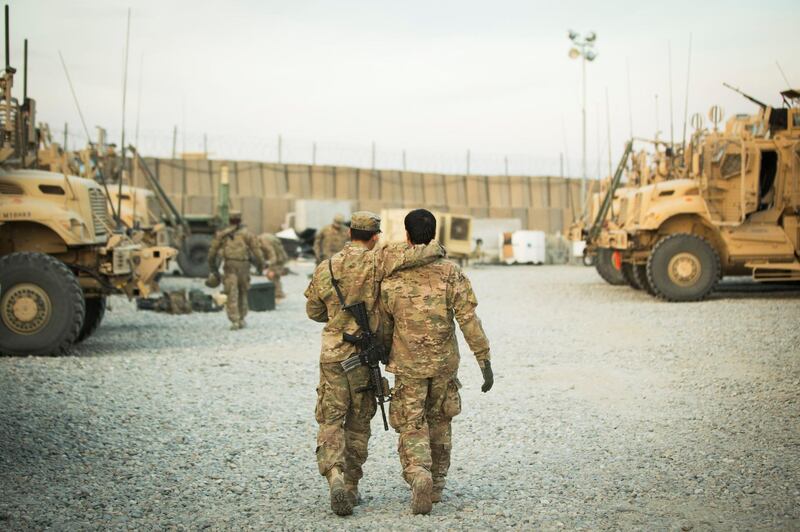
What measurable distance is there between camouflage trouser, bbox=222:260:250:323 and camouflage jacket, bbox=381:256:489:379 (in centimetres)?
820

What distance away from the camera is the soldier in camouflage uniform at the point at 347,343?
200 inches

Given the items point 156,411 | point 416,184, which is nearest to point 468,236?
point 416,184

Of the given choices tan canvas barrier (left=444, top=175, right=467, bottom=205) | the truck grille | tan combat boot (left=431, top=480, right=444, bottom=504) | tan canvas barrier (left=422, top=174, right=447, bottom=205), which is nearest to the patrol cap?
tan combat boot (left=431, top=480, right=444, bottom=504)

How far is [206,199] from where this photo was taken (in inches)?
1341

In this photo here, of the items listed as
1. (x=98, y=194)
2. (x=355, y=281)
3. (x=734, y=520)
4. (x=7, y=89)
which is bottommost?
(x=734, y=520)

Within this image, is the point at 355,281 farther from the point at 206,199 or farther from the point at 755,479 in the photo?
the point at 206,199

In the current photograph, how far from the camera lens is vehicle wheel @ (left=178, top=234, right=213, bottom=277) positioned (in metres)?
23.8

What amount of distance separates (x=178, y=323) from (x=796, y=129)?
37.0ft

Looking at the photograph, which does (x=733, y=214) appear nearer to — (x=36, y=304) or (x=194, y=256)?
(x=36, y=304)

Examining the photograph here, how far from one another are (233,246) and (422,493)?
8.77m

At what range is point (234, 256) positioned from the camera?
13.2 m

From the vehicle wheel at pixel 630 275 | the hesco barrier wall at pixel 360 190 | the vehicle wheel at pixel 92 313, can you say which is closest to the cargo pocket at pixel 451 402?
the vehicle wheel at pixel 92 313

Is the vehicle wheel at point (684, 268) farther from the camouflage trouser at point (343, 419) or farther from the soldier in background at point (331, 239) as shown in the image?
the camouflage trouser at point (343, 419)

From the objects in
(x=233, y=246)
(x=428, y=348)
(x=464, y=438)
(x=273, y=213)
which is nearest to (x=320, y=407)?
(x=428, y=348)
